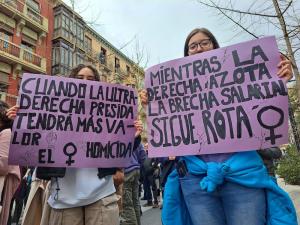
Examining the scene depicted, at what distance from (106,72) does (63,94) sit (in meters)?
27.8

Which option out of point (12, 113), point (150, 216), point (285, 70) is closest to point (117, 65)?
point (150, 216)

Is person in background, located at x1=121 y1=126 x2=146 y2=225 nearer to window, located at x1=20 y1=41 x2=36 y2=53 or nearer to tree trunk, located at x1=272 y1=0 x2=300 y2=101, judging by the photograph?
tree trunk, located at x1=272 y1=0 x2=300 y2=101

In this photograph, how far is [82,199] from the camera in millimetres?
2311

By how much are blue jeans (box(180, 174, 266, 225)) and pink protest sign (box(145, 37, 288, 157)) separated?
24 cm

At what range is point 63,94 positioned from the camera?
2.76 m

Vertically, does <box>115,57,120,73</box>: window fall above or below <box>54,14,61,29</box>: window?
below

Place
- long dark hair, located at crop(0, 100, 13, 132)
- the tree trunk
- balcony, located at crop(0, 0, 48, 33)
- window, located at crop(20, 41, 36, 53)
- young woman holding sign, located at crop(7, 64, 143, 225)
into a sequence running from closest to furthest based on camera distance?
young woman holding sign, located at crop(7, 64, 143, 225) < long dark hair, located at crop(0, 100, 13, 132) < the tree trunk < balcony, located at crop(0, 0, 48, 33) < window, located at crop(20, 41, 36, 53)

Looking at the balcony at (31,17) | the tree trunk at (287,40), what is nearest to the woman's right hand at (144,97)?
the tree trunk at (287,40)

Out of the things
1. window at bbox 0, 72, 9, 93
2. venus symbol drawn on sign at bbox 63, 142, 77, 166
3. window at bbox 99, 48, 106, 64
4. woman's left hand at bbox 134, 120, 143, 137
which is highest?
window at bbox 99, 48, 106, 64

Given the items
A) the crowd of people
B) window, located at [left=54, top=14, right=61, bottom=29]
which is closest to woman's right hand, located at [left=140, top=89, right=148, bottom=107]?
the crowd of people

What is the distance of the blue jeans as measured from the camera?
1.87 m

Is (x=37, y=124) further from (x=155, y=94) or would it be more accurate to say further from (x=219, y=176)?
(x=219, y=176)

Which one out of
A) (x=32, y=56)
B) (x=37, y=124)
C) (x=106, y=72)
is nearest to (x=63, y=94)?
(x=37, y=124)

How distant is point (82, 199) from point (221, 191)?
3.12 ft
